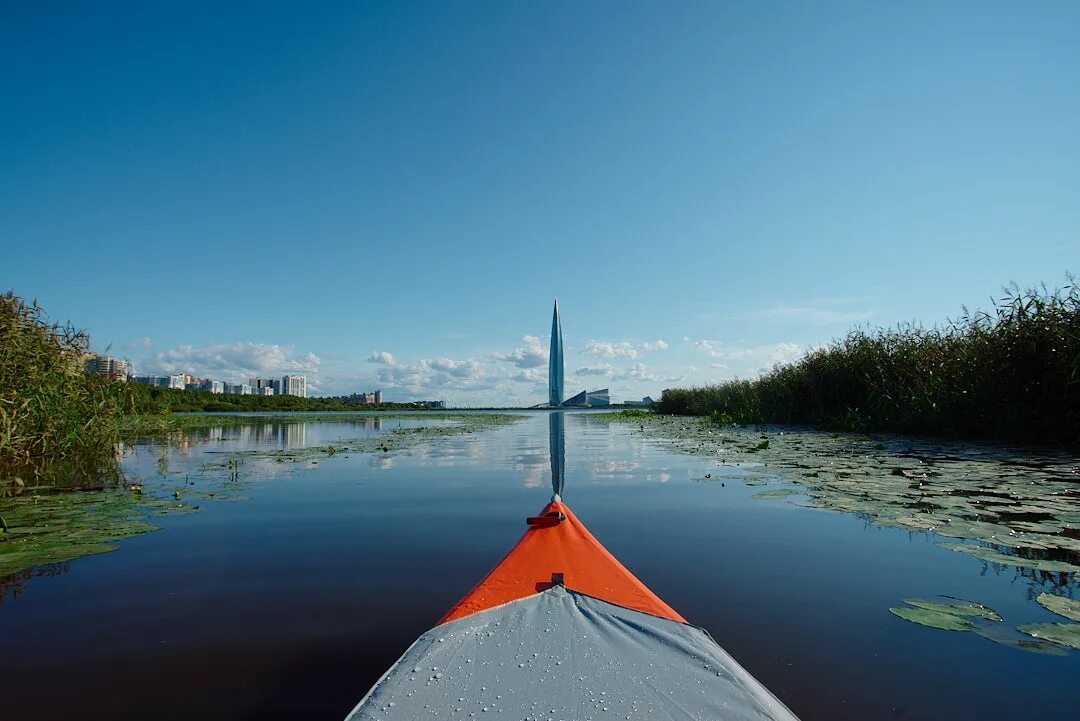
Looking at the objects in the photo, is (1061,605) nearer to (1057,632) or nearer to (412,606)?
(1057,632)

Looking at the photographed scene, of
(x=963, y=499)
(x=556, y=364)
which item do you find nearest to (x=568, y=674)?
(x=963, y=499)

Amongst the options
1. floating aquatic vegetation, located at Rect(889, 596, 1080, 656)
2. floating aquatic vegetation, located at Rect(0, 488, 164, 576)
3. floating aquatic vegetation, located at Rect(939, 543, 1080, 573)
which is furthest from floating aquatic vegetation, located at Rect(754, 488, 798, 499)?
floating aquatic vegetation, located at Rect(0, 488, 164, 576)

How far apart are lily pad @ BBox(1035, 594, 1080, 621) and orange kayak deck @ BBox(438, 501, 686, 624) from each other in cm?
171

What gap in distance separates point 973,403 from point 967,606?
29.4 feet

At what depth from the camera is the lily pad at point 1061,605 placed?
222cm

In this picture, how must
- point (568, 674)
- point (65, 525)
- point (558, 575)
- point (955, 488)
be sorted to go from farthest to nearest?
1. point (955, 488)
2. point (65, 525)
3. point (558, 575)
4. point (568, 674)

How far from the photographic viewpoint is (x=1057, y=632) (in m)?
2.07

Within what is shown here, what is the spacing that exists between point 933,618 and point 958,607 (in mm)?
211

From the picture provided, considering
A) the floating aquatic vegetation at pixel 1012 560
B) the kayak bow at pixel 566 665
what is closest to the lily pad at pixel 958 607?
the floating aquatic vegetation at pixel 1012 560

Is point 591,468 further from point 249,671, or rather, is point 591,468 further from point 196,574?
point 249,671

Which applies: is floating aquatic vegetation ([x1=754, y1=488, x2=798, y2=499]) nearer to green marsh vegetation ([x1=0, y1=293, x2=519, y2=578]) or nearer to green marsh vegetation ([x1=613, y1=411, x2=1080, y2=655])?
green marsh vegetation ([x1=613, y1=411, x2=1080, y2=655])

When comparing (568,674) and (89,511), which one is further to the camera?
(89,511)

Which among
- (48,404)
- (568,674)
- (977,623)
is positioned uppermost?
(48,404)

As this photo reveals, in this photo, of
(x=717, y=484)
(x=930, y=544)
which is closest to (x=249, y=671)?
(x=930, y=544)
